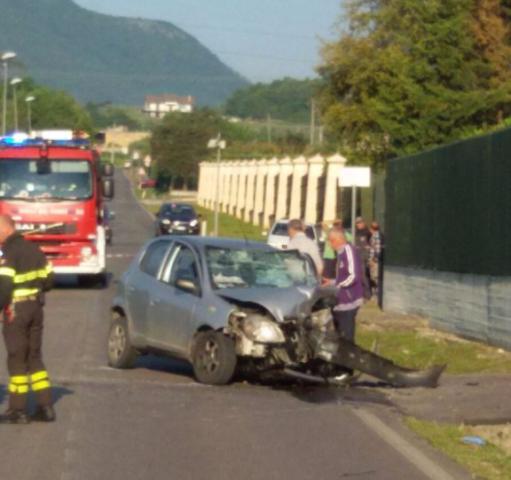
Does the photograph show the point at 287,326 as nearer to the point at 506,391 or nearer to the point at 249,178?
the point at 506,391

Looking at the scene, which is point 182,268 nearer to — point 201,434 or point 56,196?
point 201,434

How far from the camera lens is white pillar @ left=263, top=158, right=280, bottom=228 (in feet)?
226

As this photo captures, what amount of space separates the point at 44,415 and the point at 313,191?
4251 centimetres

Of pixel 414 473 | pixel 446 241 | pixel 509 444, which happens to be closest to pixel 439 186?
pixel 446 241

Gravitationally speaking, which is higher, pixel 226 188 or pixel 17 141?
pixel 17 141

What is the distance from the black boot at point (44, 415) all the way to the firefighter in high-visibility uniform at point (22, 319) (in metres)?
0.01

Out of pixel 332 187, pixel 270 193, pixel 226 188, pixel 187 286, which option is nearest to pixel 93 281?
pixel 187 286

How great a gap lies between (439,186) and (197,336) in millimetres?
8035

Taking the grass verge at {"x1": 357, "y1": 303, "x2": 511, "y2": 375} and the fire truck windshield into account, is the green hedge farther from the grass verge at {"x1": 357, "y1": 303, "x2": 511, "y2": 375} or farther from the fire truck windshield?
the fire truck windshield

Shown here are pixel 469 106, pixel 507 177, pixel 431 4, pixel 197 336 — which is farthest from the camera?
pixel 431 4

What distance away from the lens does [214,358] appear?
15.7 m

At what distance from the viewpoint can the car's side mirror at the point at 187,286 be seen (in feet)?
53.1

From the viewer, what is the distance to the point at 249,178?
3125 inches

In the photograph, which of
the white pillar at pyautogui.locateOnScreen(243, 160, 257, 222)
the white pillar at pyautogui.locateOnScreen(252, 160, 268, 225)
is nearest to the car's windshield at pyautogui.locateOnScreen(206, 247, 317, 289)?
the white pillar at pyautogui.locateOnScreen(252, 160, 268, 225)
